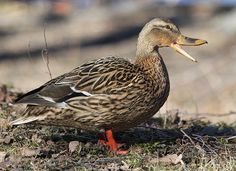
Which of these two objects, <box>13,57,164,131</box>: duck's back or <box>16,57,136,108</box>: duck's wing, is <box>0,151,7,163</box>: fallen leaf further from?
<box>16,57,136,108</box>: duck's wing

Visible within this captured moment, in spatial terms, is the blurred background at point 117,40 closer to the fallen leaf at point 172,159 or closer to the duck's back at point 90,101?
the duck's back at point 90,101

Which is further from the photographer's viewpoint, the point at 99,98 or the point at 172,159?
the point at 99,98

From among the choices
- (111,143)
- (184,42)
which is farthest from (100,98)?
(184,42)

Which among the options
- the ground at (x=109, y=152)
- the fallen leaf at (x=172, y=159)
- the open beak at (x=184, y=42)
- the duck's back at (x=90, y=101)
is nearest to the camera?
the ground at (x=109, y=152)

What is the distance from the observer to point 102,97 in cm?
701

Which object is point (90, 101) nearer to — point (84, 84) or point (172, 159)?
point (84, 84)

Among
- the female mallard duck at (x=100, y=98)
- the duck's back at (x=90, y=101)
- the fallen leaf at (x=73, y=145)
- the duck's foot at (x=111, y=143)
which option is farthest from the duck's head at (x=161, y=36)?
the fallen leaf at (x=73, y=145)

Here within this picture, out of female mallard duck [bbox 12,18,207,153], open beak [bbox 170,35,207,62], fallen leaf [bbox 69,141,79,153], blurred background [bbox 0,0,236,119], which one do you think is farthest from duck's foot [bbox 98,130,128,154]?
blurred background [bbox 0,0,236,119]

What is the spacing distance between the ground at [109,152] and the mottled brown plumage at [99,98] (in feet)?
0.80

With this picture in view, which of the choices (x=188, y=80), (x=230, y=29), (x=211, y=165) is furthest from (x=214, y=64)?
(x=211, y=165)

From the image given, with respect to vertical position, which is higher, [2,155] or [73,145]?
[73,145]

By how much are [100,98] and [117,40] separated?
15.4 meters

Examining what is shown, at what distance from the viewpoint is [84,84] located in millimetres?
7074

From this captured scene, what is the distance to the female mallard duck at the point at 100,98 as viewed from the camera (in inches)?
274
